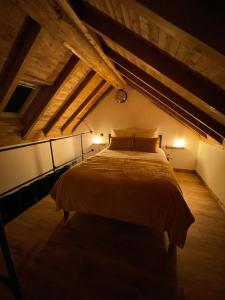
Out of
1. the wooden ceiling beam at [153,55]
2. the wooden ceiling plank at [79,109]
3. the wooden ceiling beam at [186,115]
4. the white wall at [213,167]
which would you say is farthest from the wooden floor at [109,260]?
the wooden ceiling plank at [79,109]

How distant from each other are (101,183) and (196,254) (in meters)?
1.24

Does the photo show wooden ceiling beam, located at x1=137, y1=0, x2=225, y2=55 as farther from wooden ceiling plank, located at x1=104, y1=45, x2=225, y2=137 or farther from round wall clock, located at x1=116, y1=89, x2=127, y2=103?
round wall clock, located at x1=116, y1=89, x2=127, y2=103

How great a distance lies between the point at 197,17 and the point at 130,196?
1.48m

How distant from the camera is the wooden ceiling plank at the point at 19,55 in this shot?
59.1 inches

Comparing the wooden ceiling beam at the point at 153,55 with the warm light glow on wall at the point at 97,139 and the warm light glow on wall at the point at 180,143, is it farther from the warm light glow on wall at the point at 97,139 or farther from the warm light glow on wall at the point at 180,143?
the warm light glow on wall at the point at 97,139

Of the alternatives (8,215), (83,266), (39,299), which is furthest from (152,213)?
(8,215)

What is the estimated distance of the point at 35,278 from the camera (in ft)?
4.46

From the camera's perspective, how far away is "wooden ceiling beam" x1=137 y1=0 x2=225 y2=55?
0.55m

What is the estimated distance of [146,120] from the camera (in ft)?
12.7

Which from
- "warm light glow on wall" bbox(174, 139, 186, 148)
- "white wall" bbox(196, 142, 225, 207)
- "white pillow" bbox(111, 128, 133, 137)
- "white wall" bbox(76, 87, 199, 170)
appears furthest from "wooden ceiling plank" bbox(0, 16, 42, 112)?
"warm light glow on wall" bbox(174, 139, 186, 148)

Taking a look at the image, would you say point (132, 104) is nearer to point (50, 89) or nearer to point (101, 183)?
point (50, 89)

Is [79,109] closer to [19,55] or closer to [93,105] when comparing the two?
[93,105]

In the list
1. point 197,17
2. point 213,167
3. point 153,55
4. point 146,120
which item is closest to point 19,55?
point 153,55

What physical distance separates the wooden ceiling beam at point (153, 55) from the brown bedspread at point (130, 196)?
0.94 meters
